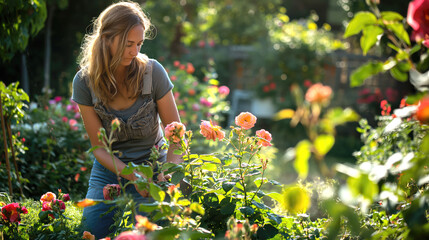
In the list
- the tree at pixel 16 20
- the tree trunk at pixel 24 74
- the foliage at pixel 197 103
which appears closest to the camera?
the tree at pixel 16 20

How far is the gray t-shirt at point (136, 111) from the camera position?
2.16 meters

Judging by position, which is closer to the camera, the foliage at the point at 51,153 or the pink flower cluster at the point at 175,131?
the pink flower cluster at the point at 175,131

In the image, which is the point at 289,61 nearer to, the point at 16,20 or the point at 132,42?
the point at 16,20

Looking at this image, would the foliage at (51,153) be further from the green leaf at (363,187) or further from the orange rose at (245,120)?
the green leaf at (363,187)

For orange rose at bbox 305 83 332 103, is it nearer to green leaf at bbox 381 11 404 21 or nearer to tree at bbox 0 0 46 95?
green leaf at bbox 381 11 404 21

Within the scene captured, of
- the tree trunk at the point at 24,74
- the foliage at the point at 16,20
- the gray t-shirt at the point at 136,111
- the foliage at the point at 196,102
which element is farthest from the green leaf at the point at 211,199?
the tree trunk at the point at 24,74

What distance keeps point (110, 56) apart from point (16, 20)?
0.94 meters

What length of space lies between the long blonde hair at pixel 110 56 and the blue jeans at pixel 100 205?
369mm

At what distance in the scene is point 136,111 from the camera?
2.19 metres

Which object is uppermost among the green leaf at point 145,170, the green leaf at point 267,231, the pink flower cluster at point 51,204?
the green leaf at point 145,170

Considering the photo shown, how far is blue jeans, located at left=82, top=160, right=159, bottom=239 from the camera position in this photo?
2.04 m

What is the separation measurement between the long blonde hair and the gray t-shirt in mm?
35

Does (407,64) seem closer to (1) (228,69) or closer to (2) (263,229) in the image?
(2) (263,229)

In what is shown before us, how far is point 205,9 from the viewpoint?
9.51m
